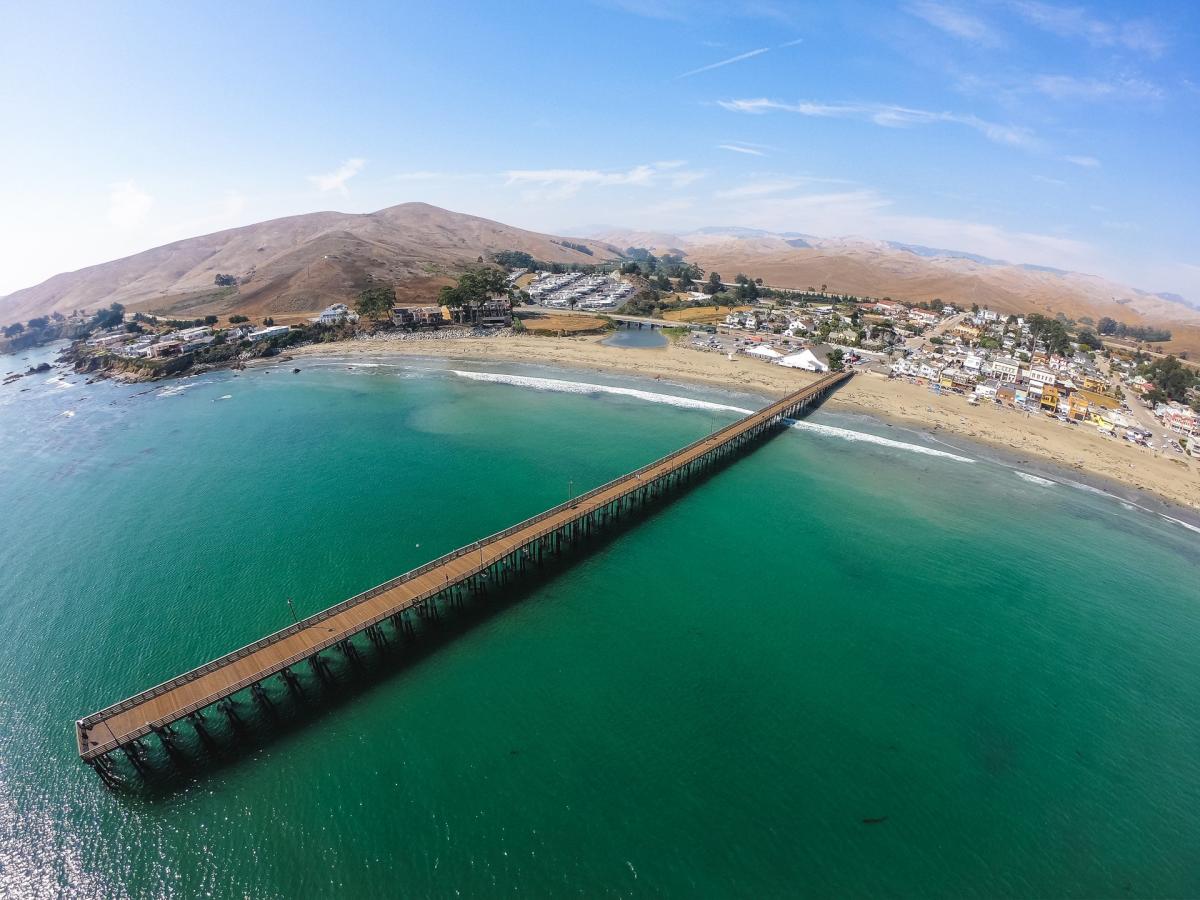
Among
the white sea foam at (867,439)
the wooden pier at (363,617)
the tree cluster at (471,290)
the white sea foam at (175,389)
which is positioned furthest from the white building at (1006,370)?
the white sea foam at (175,389)

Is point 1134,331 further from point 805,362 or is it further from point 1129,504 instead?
point 1129,504

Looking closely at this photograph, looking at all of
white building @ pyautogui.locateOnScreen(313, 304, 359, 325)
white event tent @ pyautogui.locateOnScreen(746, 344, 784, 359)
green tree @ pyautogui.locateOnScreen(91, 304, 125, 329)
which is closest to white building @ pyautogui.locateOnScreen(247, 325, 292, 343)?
white building @ pyautogui.locateOnScreen(313, 304, 359, 325)

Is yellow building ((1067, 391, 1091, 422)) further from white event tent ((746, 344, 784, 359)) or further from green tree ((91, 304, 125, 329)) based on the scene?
green tree ((91, 304, 125, 329))

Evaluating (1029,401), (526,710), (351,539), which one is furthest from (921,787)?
(1029,401)

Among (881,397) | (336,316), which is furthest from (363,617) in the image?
(336,316)

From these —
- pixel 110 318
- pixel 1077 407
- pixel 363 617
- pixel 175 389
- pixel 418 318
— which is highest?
pixel 110 318
